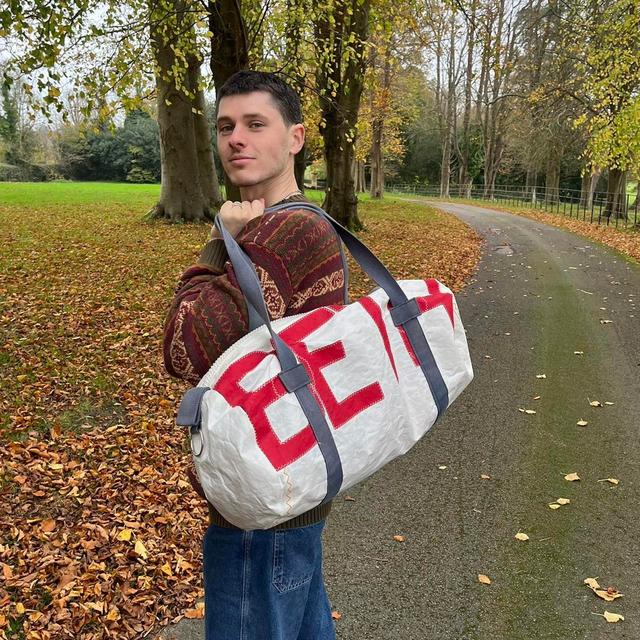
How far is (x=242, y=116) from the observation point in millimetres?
1546

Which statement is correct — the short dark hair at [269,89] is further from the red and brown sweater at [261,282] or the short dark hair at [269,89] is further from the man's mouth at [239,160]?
the red and brown sweater at [261,282]

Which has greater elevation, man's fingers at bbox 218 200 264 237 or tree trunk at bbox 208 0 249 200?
tree trunk at bbox 208 0 249 200

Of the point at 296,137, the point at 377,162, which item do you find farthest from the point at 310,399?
the point at 377,162

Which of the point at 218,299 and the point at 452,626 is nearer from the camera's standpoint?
the point at 218,299

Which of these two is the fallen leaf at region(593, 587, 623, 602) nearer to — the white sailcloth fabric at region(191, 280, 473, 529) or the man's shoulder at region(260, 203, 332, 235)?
the white sailcloth fabric at region(191, 280, 473, 529)

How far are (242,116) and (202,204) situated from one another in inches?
624

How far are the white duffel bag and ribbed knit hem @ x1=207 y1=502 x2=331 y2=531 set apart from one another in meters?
0.19

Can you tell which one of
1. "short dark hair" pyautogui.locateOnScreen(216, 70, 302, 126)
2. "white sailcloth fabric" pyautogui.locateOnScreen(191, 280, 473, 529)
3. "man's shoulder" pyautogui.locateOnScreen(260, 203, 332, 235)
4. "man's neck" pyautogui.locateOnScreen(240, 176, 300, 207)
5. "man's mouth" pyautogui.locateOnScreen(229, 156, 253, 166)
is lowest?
"white sailcloth fabric" pyautogui.locateOnScreen(191, 280, 473, 529)

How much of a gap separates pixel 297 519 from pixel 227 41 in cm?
569

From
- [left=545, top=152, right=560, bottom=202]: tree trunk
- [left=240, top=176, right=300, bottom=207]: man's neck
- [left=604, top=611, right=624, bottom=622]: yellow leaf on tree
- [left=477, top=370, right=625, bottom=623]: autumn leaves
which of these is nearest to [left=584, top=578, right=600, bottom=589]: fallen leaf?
[left=477, top=370, right=625, bottom=623]: autumn leaves

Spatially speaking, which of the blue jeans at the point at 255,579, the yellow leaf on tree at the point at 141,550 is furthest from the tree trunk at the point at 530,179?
the blue jeans at the point at 255,579

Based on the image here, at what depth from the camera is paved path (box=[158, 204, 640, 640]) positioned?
296cm

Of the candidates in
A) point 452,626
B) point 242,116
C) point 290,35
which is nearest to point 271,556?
point 242,116

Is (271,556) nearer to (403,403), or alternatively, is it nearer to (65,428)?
(403,403)
